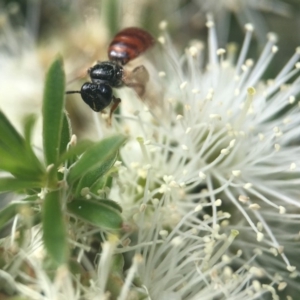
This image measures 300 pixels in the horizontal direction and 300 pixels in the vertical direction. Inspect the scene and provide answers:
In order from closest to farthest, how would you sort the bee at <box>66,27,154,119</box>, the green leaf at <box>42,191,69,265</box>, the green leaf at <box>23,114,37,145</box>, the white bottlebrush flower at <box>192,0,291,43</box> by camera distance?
the green leaf at <box>42,191,69,265</box> → the green leaf at <box>23,114,37,145</box> → the bee at <box>66,27,154,119</box> → the white bottlebrush flower at <box>192,0,291,43</box>

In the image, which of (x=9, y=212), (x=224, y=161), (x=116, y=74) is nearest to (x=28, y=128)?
(x=9, y=212)

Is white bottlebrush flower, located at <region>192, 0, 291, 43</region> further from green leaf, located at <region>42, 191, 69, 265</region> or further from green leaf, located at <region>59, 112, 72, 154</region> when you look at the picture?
green leaf, located at <region>42, 191, 69, 265</region>

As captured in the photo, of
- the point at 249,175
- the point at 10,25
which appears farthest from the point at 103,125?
the point at 10,25

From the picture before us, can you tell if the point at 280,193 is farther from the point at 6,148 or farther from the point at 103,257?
the point at 6,148

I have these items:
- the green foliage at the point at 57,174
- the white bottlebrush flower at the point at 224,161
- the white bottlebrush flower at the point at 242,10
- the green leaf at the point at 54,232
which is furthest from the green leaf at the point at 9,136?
the white bottlebrush flower at the point at 242,10

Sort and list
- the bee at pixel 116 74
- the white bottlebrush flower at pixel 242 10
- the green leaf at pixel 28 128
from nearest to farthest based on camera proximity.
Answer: the green leaf at pixel 28 128 < the bee at pixel 116 74 < the white bottlebrush flower at pixel 242 10

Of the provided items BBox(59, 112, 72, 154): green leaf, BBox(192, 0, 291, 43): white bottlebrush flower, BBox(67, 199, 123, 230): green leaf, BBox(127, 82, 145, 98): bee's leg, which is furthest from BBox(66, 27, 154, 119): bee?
BBox(192, 0, 291, 43): white bottlebrush flower

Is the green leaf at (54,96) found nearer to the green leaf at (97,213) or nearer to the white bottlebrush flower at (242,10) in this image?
the green leaf at (97,213)
